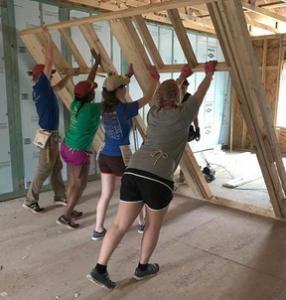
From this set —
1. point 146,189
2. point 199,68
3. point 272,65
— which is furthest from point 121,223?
point 272,65

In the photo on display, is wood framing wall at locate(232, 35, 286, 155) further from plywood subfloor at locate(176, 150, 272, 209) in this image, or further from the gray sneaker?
the gray sneaker

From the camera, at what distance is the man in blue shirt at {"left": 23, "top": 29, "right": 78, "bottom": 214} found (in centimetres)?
324

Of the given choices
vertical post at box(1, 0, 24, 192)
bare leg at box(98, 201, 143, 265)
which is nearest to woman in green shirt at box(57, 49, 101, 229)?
bare leg at box(98, 201, 143, 265)

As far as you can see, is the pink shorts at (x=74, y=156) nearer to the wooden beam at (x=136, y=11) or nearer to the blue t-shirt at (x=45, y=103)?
the blue t-shirt at (x=45, y=103)

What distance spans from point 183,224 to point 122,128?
4.21ft

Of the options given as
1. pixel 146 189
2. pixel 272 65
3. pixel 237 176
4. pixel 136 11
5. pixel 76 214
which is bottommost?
pixel 237 176

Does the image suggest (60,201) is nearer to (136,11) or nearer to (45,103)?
(45,103)

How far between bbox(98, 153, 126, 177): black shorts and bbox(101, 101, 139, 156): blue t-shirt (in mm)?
33

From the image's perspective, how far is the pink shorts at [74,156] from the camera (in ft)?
9.89

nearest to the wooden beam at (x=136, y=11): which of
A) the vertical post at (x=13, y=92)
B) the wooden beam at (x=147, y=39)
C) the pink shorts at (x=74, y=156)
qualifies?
the wooden beam at (x=147, y=39)

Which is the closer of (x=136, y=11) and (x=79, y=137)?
(x=136, y=11)

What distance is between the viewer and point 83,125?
293 cm

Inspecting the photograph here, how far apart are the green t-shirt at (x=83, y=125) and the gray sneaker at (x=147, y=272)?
47.2 inches

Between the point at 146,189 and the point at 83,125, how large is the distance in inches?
44.5
